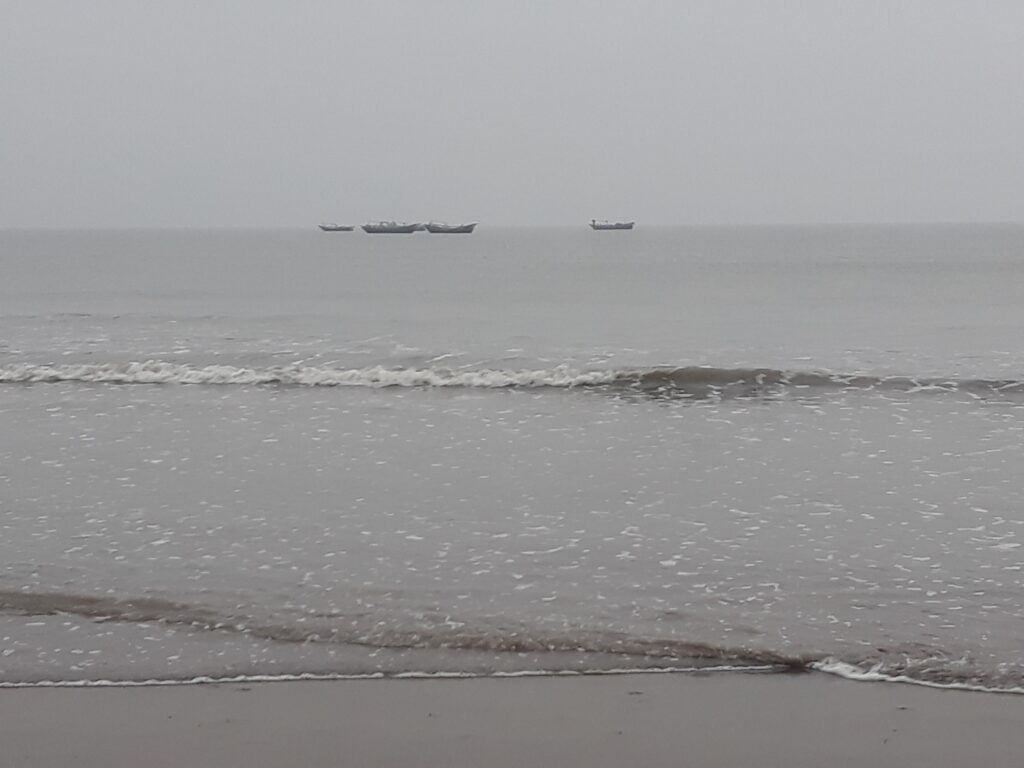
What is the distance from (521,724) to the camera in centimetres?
539

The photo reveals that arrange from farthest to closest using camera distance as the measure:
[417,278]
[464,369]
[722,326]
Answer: [417,278] < [722,326] < [464,369]

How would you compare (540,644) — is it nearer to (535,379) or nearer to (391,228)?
(535,379)

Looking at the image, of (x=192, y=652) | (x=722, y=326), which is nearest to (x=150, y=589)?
(x=192, y=652)

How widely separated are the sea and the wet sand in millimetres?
266

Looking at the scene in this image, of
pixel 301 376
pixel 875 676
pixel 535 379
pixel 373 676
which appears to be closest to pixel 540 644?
pixel 373 676

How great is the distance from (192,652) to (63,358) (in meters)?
17.7

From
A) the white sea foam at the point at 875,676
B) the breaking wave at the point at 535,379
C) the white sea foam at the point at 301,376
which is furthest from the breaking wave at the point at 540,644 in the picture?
the white sea foam at the point at 301,376

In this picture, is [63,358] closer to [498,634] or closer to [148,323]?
[148,323]

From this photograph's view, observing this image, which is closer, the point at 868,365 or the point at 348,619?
the point at 348,619

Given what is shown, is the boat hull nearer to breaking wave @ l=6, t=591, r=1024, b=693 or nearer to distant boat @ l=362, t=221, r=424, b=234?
distant boat @ l=362, t=221, r=424, b=234

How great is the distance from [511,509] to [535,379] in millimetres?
8760

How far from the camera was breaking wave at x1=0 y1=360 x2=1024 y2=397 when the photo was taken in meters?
17.7

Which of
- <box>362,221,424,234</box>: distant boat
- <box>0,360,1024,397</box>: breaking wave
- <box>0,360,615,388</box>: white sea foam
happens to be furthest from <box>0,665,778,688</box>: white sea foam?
<box>362,221,424,234</box>: distant boat

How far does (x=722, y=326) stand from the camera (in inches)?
1144
